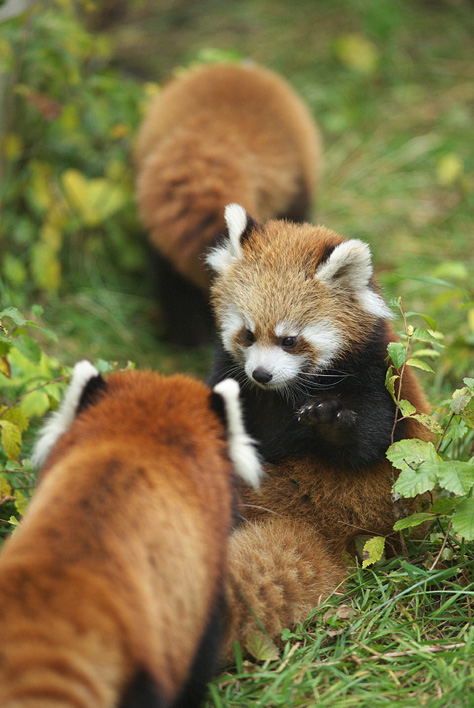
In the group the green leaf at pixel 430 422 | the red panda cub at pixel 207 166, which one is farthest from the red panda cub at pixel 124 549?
the red panda cub at pixel 207 166

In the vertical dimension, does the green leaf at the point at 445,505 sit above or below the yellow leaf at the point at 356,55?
below

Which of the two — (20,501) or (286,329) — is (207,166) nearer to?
(286,329)

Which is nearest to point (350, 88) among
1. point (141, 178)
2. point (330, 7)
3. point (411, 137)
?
point (411, 137)

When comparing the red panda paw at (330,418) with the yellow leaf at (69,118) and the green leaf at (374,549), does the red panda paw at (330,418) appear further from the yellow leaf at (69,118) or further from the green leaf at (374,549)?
→ the yellow leaf at (69,118)

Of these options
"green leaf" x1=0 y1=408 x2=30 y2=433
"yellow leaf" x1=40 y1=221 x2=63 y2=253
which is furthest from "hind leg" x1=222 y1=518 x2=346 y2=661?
"yellow leaf" x1=40 y1=221 x2=63 y2=253

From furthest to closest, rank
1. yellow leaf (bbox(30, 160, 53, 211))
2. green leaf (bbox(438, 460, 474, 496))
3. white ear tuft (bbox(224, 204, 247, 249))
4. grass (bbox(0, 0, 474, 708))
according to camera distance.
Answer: yellow leaf (bbox(30, 160, 53, 211)) < white ear tuft (bbox(224, 204, 247, 249)) < green leaf (bbox(438, 460, 474, 496)) < grass (bbox(0, 0, 474, 708))

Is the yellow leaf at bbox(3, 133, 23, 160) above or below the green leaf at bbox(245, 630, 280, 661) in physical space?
above

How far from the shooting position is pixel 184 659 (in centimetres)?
191

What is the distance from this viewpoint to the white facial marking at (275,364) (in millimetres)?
2977

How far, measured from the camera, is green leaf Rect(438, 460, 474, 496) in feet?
8.27

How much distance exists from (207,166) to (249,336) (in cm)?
144

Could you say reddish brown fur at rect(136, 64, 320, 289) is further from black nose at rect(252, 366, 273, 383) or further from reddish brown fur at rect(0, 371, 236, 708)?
reddish brown fur at rect(0, 371, 236, 708)

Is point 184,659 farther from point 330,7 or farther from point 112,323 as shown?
point 330,7

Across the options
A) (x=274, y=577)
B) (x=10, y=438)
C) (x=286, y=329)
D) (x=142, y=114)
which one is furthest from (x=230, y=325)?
(x=142, y=114)
